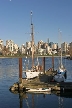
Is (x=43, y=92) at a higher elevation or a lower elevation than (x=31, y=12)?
lower

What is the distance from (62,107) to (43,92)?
8135 mm

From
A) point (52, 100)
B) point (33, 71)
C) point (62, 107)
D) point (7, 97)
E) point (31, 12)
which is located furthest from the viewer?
point (31, 12)

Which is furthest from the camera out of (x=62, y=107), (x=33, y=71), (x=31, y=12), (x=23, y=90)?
(x=31, y=12)

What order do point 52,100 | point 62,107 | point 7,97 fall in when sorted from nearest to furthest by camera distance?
point 62,107 → point 52,100 → point 7,97

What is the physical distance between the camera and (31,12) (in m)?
60.0

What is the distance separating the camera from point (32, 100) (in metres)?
37.8

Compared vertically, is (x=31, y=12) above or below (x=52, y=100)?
above

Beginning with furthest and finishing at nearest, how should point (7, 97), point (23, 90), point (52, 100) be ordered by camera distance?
point (23, 90), point (7, 97), point (52, 100)

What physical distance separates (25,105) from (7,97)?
5.50 m

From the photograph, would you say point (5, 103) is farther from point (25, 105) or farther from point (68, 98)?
point (68, 98)

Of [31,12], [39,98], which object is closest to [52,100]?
[39,98]

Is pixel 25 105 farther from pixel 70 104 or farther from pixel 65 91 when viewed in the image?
pixel 65 91

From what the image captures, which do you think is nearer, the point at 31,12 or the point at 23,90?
the point at 23,90

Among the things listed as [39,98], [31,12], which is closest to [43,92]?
[39,98]
